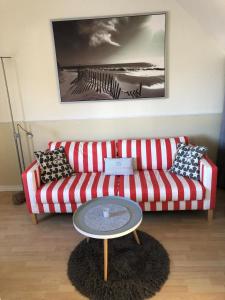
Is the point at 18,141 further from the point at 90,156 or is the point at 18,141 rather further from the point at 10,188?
the point at 90,156

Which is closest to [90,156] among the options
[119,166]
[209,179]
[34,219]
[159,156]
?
[119,166]

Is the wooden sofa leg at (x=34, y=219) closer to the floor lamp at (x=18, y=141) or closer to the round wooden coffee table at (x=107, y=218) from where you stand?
the floor lamp at (x=18, y=141)

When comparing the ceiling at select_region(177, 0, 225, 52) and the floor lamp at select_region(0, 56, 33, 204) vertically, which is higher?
the ceiling at select_region(177, 0, 225, 52)

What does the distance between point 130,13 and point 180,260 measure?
268cm

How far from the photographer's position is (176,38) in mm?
3105

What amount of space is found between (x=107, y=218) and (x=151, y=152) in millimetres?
1218

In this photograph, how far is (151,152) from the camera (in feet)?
10.4

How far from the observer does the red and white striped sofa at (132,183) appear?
2.68m

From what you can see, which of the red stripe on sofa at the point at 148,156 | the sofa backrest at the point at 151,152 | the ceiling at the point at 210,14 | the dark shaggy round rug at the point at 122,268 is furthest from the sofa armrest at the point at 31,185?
the ceiling at the point at 210,14

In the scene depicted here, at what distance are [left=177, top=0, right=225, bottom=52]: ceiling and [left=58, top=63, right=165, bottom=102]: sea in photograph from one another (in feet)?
2.17

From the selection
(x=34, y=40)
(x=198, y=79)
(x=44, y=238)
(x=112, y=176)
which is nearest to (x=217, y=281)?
(x=112, y=176)

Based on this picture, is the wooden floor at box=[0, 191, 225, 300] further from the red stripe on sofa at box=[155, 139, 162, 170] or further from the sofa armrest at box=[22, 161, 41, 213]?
the red stripe on sofa at box=[155, 139, 162, 170]

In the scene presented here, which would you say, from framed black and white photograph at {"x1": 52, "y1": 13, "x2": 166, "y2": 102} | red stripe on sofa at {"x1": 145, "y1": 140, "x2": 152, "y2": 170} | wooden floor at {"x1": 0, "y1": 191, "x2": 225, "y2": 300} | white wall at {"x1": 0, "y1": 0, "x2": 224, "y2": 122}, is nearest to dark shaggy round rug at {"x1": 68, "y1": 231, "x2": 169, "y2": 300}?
wooden floor at {"x1": 0, "y1": 191, "x2": 225, "y2": 300}

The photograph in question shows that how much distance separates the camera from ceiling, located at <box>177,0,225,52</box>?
2402 mm
